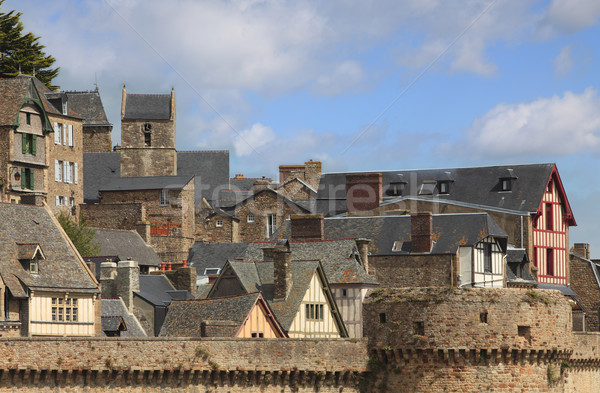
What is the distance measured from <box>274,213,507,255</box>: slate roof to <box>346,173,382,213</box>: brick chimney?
183 inches

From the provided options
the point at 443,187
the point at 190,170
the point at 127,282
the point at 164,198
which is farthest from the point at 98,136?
the point at 127,282

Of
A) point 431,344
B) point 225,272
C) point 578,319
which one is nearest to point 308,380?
point 431,344

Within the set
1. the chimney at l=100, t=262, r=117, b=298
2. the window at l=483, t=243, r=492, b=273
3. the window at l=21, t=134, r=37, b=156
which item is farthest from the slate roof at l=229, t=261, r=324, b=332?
the window at l=21, t=134, r=37, b=156

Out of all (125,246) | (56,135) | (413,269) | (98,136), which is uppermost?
(98,136)

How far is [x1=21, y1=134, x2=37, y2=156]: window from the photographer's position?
188ft

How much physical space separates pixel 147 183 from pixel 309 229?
21513mm

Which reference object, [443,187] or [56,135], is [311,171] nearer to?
[443,187]

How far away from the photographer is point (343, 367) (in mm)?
34656

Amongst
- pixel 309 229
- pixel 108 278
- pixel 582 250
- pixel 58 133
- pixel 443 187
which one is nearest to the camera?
pixel 108 278

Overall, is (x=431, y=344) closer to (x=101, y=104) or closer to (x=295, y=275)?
(x=295, y=275)

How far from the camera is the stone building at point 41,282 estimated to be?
36.2m

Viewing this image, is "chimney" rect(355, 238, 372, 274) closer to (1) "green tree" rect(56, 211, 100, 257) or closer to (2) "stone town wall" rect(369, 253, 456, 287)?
(2) "stone town wall" rect(369, 253, 456, 287)

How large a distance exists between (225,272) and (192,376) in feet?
28.2

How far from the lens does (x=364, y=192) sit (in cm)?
5612
